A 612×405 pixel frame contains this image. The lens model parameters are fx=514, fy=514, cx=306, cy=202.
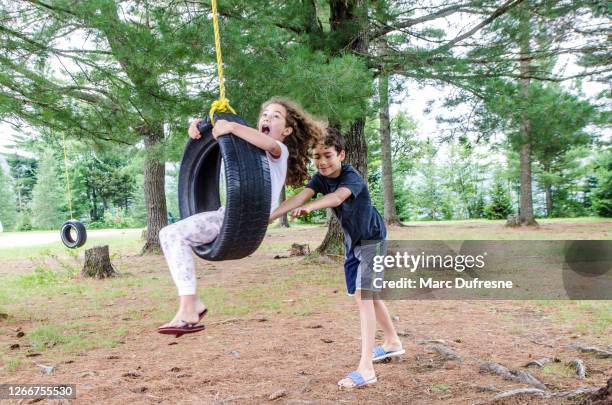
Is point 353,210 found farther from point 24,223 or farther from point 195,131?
point 24,223

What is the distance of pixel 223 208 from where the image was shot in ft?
7.98

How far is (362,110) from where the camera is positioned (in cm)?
511

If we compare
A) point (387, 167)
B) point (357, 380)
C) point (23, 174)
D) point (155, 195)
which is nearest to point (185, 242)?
point (357, 380)

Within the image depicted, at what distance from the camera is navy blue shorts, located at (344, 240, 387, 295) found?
9.50 feet

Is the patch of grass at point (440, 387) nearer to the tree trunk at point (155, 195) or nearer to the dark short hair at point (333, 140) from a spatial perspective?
the dark short hair at point (333, 140)

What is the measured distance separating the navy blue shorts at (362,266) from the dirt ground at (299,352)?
61cm

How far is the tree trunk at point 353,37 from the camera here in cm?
677

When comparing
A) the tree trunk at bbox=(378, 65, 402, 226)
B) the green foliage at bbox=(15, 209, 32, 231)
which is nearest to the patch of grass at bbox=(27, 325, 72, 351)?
the tree trunk at bbox=(378, 65, 402, 226)

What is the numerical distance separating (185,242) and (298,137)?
792 millimetres

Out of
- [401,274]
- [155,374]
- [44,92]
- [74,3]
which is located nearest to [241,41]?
[74,3]

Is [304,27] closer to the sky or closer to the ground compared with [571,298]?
closer to the sky

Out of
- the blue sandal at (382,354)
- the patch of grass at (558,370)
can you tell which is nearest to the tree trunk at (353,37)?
the blue sandal at (382,354)

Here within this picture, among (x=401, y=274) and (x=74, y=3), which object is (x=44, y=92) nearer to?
(x=74, y=3)

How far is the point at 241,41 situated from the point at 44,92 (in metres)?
1.86
